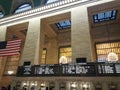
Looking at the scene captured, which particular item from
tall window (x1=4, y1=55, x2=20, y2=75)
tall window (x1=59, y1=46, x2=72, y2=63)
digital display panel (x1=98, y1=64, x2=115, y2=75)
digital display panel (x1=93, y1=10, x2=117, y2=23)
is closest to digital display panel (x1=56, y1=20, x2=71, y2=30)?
tall window (x1=59, y1=46, x2=72, y2=63)

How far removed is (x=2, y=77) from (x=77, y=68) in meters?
9.84

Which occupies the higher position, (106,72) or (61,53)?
(61,53)

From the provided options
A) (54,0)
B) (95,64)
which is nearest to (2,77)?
(54,0)

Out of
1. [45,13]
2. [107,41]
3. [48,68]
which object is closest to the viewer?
[48,68]

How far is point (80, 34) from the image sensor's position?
9.83m

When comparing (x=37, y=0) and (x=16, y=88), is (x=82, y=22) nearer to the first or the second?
(x=37, y=0)

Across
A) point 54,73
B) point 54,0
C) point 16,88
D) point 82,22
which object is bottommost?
point 16,88

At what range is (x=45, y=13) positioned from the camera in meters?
11.6

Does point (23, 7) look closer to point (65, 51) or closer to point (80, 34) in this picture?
point (65, 51)

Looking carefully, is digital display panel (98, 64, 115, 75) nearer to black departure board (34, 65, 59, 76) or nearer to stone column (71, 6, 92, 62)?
stone column (71, 6, 92, 62)

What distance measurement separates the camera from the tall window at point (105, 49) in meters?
12.4

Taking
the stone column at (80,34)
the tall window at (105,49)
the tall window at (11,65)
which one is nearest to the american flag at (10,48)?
the stone column at (80,34)

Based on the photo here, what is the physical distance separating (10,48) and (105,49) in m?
8.06

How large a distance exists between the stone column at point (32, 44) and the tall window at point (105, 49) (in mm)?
5594
